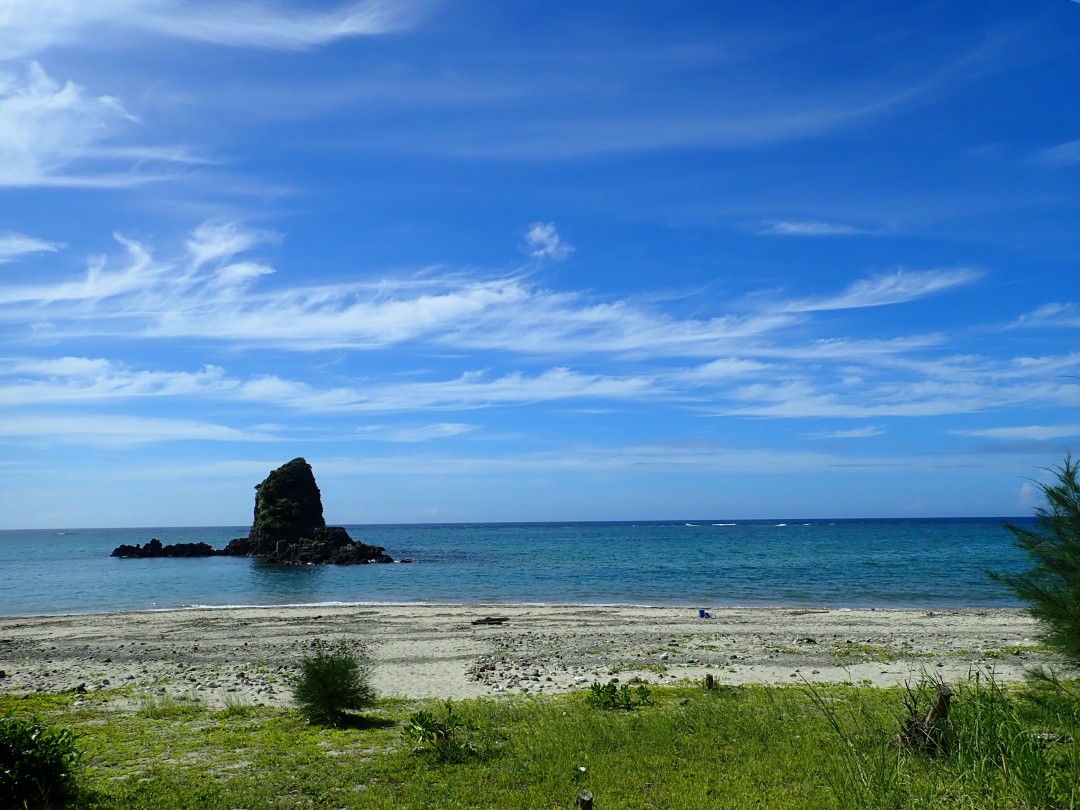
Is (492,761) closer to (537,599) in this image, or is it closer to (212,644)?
(212,644)

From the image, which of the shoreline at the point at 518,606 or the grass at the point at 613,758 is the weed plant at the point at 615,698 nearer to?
the grass at the point at 613,758

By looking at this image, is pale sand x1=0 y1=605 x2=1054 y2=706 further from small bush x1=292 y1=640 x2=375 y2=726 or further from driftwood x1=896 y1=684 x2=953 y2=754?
small bush x1=292 y1=640 x2=375 y2=726

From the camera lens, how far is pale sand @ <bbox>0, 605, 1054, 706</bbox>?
18375 millimetres

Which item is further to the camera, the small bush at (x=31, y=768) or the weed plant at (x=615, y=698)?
the weed plant at (x=615, y=698)

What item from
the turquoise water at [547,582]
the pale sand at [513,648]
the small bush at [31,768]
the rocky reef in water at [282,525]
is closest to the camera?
the small bush at [31,768]

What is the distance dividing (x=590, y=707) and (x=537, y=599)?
32.2 m

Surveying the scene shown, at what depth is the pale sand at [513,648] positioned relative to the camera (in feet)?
60.3

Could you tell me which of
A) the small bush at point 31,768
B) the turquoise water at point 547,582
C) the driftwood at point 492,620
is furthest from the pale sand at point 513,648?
the turquoise water at point 547,582

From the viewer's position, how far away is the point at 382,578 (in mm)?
63219

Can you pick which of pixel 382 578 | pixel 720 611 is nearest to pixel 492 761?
pixel 720 611

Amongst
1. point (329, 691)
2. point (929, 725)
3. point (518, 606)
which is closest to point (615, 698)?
point (329, 691)

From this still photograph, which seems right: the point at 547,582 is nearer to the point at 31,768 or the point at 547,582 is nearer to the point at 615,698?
the point at 615,698

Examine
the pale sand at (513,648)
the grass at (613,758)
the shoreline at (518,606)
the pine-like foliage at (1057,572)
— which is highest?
the pine-like foliage at (1057,572)

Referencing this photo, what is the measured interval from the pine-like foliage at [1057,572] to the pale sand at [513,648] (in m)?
3.54
